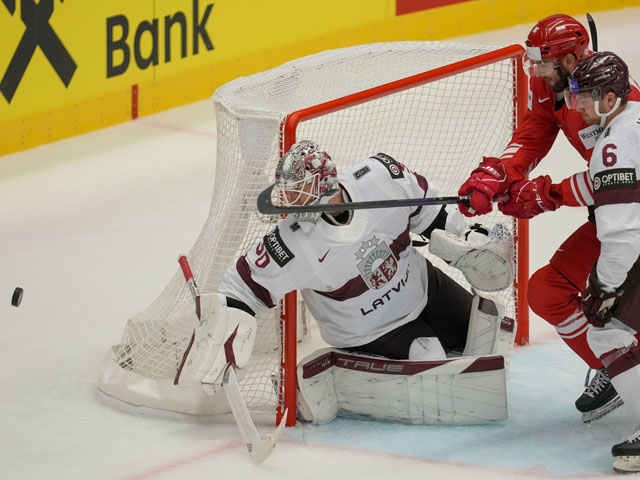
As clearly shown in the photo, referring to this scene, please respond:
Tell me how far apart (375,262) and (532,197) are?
50cm

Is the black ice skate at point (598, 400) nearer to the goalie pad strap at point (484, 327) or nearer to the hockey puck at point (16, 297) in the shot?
the goalie pad strap at point (484, 327)

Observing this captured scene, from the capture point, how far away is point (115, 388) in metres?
4.30

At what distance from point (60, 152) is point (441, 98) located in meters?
2.58

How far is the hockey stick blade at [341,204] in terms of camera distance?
3.79m

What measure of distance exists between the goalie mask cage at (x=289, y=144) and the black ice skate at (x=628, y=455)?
0.97m

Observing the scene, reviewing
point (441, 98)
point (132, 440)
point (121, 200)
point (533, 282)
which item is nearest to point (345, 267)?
point (533, 282)

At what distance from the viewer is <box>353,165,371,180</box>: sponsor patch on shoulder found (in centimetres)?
402

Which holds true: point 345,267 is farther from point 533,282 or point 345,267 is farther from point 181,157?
point 181,157

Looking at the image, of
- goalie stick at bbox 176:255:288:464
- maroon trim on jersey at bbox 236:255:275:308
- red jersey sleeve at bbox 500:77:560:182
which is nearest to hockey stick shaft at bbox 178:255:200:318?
goalie stick at bbox 176:255:288:464

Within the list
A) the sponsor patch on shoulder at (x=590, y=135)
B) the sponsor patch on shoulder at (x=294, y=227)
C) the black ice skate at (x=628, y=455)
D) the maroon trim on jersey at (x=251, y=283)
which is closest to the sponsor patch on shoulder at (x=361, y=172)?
the sponsor patch on shoulder at (x=294, y=227)

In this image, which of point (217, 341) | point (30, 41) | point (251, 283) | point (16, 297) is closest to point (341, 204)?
point (251, 283)

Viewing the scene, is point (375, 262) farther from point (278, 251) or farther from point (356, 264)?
point (278, 251)

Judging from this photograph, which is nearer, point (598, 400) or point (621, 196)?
point (621, 196)

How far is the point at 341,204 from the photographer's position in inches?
151
